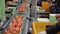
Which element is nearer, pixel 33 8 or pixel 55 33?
pixel 55 33

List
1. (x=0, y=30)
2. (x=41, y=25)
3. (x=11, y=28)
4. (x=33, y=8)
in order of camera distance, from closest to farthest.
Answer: (x=0, y=30) < (x=11, y=28) < (x=41, y=25) < (x=33, y=8)

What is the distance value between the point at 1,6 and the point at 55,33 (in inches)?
30.9

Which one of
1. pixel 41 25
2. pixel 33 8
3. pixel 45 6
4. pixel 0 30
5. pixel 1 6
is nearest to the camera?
pixel 0 30

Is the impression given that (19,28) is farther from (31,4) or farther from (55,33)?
(31,4)

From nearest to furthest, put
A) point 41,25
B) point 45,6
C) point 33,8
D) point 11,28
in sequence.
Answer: point 11,28 → point 41,25 → point 33,8 → point 45,6

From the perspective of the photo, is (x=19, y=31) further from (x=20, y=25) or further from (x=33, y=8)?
(x=33, y=8)

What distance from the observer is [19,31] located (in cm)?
138

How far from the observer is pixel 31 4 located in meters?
2.85

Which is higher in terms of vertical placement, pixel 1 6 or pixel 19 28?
pixel 1 6

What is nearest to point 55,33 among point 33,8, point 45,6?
point 33,8

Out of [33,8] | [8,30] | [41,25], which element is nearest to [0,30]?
[8,30]

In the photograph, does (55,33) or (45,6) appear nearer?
(55,33)

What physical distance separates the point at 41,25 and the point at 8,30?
51 cm

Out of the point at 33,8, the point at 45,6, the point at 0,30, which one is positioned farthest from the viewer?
the point at 45,6
